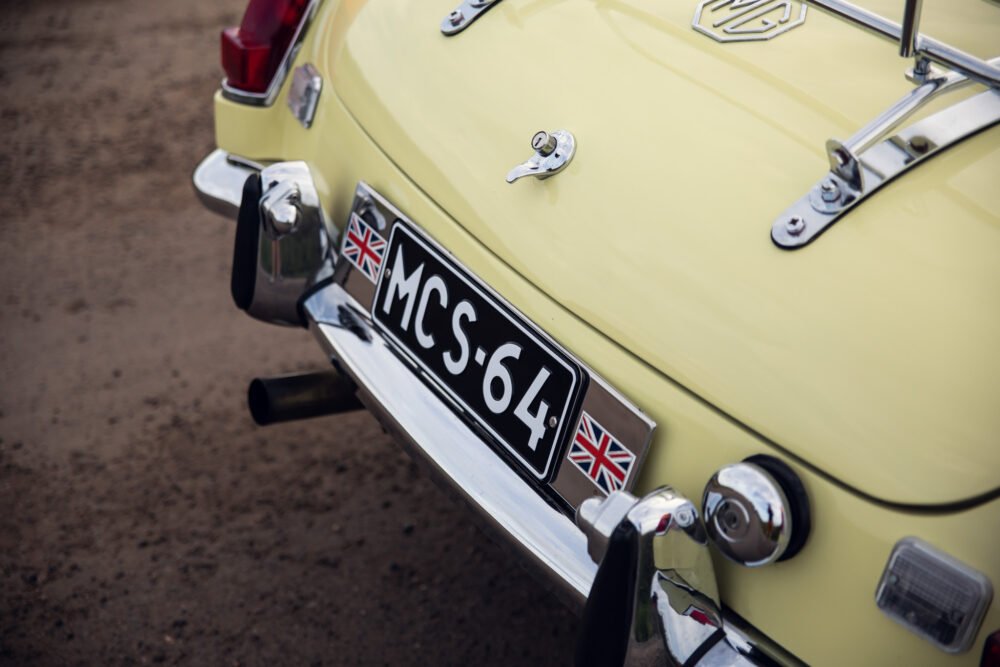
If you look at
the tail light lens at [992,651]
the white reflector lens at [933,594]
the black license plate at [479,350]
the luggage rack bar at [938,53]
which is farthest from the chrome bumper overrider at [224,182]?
the tail light lens at [992,651]

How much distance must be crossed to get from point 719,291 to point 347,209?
91 cm

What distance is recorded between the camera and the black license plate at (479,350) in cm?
172

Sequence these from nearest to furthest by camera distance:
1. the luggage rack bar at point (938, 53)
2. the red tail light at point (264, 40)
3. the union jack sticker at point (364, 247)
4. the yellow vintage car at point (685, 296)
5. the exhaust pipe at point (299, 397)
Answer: the yellow vintage car at point (685, 296) → the luggage rack bar at point (938, 53) → the union jack sticker at point (364, 247) → the exhaust pipe at point (299, 397) → the red tail light at point (264, 40)

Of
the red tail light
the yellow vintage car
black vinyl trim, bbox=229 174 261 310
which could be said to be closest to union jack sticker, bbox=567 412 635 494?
the yellow vintage car

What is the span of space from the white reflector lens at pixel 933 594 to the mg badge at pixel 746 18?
0.96m

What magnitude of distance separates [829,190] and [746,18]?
502 mm

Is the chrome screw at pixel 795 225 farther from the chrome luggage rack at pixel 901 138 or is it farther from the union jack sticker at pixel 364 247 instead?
the union jack sticker at pixel 364 247

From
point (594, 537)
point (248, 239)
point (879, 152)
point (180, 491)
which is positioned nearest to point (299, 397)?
point (248, 239)

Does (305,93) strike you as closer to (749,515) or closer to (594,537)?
(594,537)

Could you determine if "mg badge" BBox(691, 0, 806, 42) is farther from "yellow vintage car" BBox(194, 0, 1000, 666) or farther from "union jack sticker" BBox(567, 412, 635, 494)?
"union jack sticker" BBox(567, 412, 635, 494)

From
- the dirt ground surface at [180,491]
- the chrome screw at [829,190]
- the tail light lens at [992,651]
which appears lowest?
the dirt ground surface at [180,491]

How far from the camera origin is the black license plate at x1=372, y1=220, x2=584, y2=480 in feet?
5.64

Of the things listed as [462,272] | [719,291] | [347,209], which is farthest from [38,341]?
[719,291]

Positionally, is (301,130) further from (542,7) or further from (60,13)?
(60,13)
